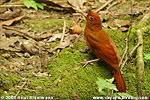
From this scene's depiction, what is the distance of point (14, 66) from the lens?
3.79m

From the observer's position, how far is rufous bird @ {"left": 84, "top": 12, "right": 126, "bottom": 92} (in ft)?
12.1

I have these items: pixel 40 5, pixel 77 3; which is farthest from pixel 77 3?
pixel 40 5

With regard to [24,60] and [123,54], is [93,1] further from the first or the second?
[24,60]

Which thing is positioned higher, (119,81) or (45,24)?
(45,24)

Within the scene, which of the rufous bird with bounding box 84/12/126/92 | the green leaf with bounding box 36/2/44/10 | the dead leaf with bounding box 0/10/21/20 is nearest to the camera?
the rufous bird with bounding box 84/12/126/92

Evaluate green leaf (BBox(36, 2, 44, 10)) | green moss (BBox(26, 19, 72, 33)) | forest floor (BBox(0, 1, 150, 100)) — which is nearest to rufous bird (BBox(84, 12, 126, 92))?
forest floor (BBox(0, 1, 150, 100))

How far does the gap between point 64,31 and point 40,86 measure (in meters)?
1.90

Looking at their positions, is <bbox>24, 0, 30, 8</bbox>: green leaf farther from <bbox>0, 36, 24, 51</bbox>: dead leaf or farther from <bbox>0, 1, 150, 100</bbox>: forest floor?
<bbox>0, 36, 24, 51</bbox>: dead leaf

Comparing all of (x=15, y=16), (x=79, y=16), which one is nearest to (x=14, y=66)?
(x=15, y=16)

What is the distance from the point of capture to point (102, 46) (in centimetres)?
401

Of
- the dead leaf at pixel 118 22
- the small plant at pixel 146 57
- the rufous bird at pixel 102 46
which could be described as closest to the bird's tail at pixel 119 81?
the rufous bird at pixel 102 46

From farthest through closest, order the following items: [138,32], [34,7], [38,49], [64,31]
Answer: [34,7] → [64,31] → [138,32] → [38,49]

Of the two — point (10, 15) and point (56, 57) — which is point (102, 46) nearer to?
point (56, 57)

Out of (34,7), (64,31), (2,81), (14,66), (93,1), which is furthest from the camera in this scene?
(93,1)
